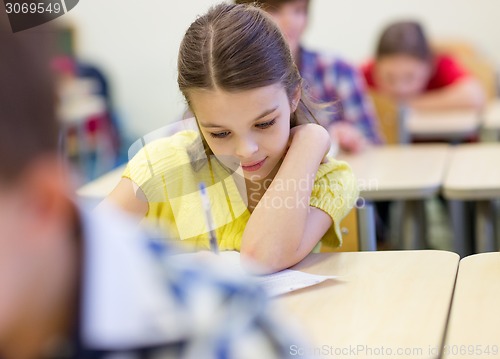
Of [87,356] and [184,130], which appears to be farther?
[184,130]

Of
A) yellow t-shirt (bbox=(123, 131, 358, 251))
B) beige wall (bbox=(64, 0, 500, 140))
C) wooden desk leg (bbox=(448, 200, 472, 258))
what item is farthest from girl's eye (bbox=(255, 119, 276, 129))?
beige wall (bbox=(64, 0, 500, 140))

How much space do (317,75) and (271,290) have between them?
1.71 meters

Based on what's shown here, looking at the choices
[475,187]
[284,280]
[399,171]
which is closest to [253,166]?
[284,280]

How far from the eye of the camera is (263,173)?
148 cm

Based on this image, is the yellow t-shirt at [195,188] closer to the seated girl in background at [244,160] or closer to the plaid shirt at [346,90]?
the seated girl in background at [244,160]

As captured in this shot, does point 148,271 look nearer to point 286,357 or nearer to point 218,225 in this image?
point 286,357

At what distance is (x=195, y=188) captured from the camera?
5.06 ft

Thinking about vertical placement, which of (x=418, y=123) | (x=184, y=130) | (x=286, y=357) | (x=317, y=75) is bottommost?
(x=418, y=123)

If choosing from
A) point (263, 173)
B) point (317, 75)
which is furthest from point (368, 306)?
point (317, 75)

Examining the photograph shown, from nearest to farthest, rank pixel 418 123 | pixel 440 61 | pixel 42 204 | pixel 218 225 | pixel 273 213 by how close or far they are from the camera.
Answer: pixel 42 204 → pixel 273 213 → pixel 218 225 → pixel 418 123 → pixel 440 61

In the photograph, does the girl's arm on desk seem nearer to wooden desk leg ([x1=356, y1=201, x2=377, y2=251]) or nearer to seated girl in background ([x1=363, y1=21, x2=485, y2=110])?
wooden desk leg ([x1=356, y1=201, x2=377, y2=251])

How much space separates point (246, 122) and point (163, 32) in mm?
3766

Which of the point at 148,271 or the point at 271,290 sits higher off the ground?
the point at 148,271

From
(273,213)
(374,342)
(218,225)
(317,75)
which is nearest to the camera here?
(374,342)
